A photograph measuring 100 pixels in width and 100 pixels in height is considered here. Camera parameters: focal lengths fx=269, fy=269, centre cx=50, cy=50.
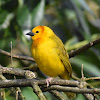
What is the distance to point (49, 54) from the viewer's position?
130 inches

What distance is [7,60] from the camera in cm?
462

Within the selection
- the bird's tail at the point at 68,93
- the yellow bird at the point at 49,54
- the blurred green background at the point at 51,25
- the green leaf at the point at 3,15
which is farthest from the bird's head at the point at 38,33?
the green leaf at the point at 3,15

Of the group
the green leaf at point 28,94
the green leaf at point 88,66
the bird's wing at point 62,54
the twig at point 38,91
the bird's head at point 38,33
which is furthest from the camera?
the green leaf at point 88,66

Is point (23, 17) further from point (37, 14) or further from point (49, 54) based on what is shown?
point (49, 54)

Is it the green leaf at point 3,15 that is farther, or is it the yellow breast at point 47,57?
the green leaf at point 3,15

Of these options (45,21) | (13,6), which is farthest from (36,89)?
(45,21)

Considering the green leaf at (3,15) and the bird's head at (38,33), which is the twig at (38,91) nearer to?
the bird's head at (38,33)

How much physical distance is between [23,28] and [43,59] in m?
1.15

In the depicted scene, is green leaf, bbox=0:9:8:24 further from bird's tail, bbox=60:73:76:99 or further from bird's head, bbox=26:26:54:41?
bird's tail, bbox=60:73:76:99

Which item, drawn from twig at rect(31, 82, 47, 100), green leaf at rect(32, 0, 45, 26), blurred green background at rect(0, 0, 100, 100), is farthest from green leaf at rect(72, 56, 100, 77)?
twig at rect(31, 82, 47, 100)

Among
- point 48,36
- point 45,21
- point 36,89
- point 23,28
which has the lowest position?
point 36,89

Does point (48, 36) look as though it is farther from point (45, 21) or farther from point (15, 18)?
point (45, 21)

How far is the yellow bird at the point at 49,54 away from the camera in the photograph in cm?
328

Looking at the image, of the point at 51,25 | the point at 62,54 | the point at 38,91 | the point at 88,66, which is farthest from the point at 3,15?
the point at 38,91
